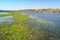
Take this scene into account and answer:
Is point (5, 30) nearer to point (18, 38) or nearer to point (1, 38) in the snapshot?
point (1, 38)

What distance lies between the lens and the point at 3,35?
11875 millimetres

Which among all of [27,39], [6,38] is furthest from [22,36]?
[6,38]

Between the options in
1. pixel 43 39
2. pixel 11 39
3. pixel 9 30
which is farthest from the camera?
pixel 43 39

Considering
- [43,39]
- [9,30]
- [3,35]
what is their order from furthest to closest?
[43,39] → [9,30] → [3,35]

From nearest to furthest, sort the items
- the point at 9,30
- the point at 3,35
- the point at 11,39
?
the point at 11,39
the point at 3,35
the point at 9,30

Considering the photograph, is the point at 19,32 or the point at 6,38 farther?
the point at 19,32

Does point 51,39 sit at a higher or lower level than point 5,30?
lower

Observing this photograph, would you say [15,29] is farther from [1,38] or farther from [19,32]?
[1,38]

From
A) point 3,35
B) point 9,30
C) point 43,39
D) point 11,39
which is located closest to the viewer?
point 11,39

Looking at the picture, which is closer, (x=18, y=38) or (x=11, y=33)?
(x=18, y=38)

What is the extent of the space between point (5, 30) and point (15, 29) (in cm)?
82

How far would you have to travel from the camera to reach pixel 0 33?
12.1 m

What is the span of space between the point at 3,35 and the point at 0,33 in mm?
348

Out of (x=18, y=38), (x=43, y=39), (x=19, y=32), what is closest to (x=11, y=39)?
(x=18, y=38)
